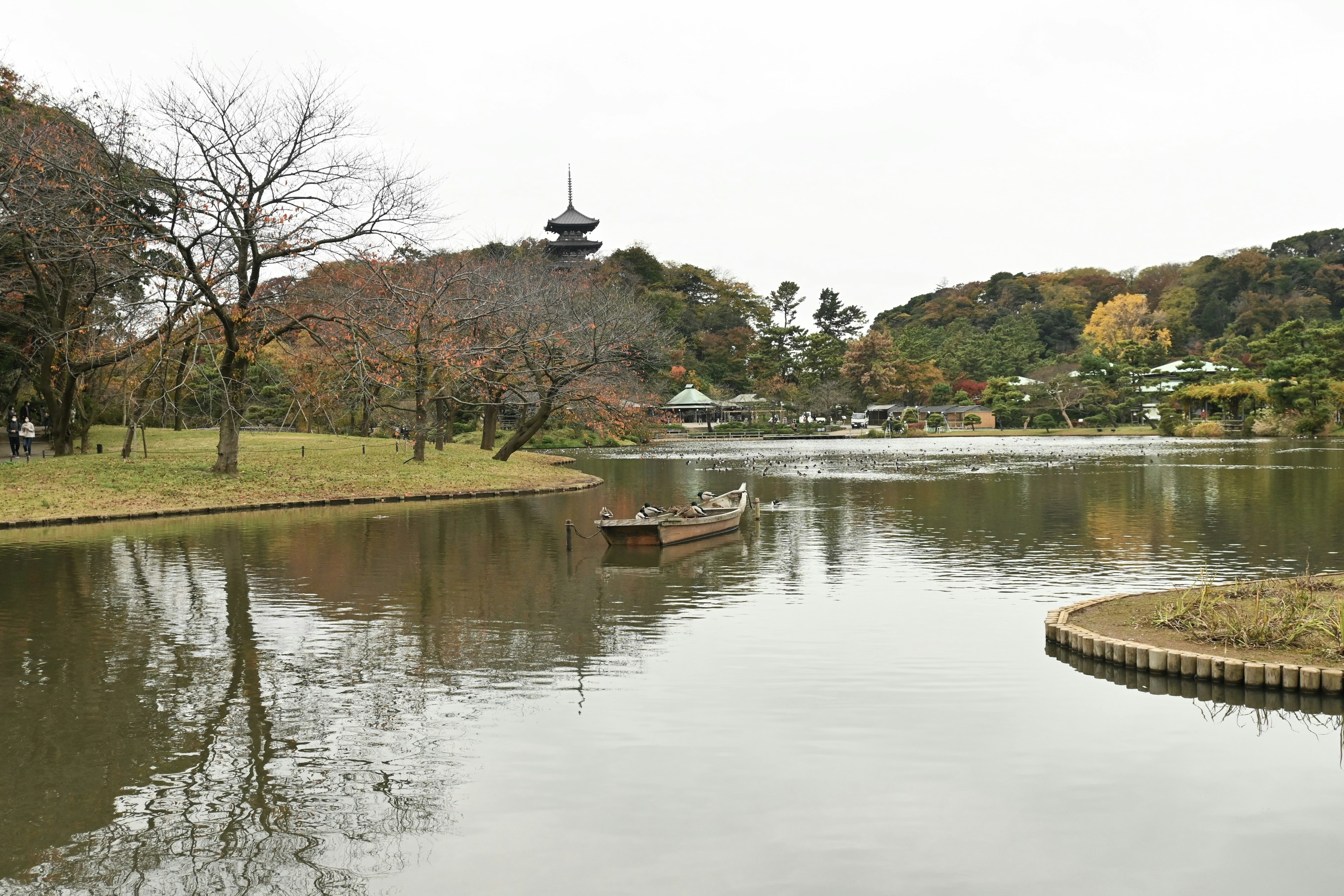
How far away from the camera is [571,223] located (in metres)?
101

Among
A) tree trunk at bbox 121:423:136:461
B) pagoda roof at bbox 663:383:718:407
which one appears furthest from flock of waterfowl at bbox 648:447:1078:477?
pagoda roof at bbox 663:383:718:407

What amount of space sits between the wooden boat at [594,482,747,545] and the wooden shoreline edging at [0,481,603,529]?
11254mm

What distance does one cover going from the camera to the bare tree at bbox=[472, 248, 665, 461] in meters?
37.2

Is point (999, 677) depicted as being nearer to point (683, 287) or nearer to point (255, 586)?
point (255, 586)

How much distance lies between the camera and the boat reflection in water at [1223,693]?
28.9 feet

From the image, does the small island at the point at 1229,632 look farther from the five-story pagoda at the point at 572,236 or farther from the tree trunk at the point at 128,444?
the five-story pagoda at the point at 572,236

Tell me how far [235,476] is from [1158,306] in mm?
115982

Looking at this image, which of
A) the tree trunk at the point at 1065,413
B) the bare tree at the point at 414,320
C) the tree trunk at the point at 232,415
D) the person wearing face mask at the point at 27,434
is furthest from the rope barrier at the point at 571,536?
the tree trunk at the point at 1065,413

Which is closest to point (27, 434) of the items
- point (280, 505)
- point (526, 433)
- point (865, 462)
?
point (280, 505)

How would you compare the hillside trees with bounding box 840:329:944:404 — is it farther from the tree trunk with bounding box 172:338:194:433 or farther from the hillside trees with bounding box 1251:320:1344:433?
the tree trunk with bounding box 172:338:194:433

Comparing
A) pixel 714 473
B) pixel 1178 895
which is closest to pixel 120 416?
pixel 714 473

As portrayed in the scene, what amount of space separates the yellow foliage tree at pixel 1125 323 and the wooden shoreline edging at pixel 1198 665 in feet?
353

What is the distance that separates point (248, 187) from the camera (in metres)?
26.9

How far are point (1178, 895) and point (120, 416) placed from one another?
49.7 metres
